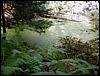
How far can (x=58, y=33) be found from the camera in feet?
29.8

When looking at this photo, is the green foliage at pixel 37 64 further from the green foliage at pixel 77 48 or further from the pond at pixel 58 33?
the pond at pixel 58 33

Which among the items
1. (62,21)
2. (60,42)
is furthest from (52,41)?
(62,21)

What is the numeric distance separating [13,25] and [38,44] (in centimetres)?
101

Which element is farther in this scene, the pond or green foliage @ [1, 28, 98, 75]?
the pond

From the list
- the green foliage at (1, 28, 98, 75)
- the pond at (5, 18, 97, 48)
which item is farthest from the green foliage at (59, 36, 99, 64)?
the green foliage at (1, 28, 98, 75)

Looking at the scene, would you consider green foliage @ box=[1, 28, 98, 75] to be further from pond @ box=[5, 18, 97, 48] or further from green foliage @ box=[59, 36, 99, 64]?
pond @ box=[5, 18, 97, 48]

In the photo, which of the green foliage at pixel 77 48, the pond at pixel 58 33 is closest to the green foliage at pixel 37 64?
the green foliage at pixel 77 48

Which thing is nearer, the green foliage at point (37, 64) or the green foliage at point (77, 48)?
the green foliage at point (37, 64)

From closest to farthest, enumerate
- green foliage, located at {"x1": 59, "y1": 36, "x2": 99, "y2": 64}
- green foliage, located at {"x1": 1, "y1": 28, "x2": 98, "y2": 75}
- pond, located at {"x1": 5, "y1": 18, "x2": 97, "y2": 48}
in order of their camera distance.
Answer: green foliage, located at {"x1": 1, "y1": 28, "x2": 98, "y2": 75}, green foliage, located at {"x1": 59, "y1": 36, "x2": 99, "y2": 64}, pond, located at {"x1": 5, "y1": 18, "x2": 97, "y2": 48}

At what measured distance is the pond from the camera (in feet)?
23.4

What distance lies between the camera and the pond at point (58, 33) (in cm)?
714

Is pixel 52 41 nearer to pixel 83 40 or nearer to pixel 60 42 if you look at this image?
pixel 60 42

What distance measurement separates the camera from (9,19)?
20.6 ft

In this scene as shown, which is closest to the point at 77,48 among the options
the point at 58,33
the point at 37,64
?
the point at 58,33
